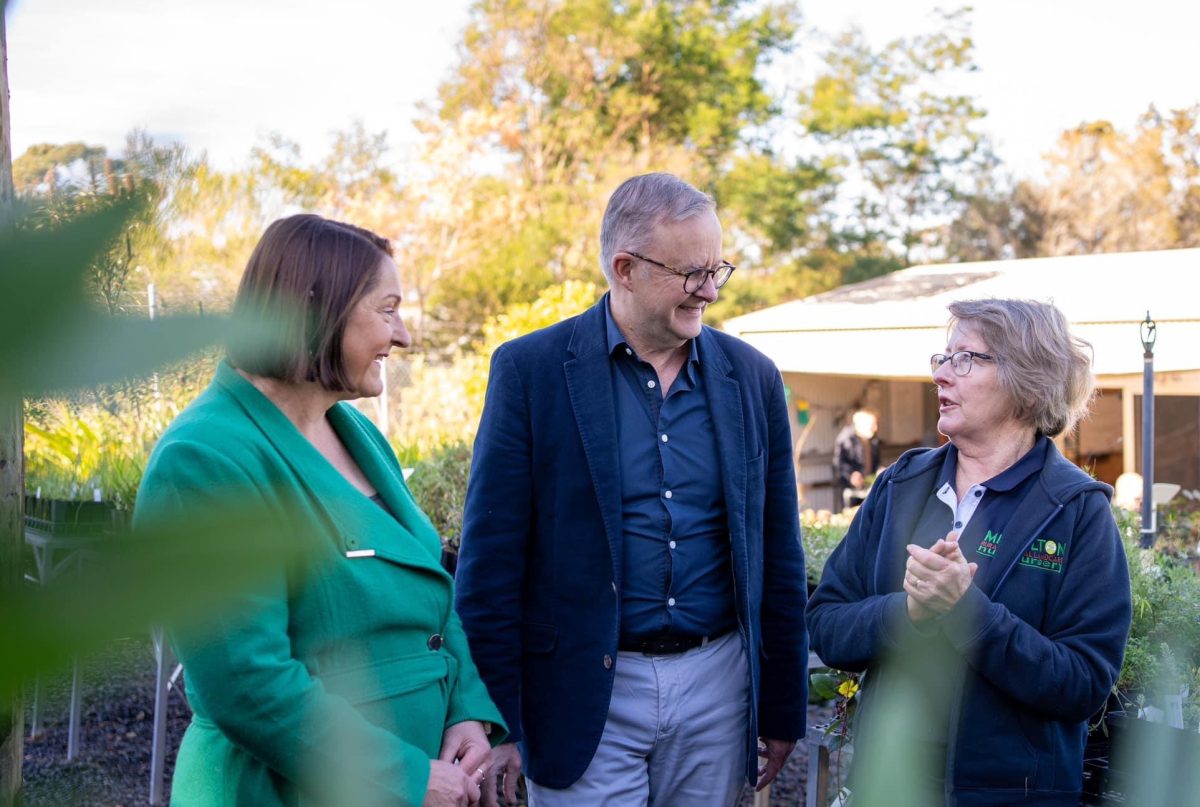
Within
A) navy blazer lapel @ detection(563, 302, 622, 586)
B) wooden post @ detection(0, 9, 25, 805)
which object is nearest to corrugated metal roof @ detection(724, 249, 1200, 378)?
navy blazer lapel @ detection(563, 302, 622, 586)

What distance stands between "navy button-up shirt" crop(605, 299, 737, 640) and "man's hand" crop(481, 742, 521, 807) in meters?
0.36

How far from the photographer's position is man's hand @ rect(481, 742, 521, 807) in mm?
2213

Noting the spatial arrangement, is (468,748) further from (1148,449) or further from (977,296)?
(977,296)

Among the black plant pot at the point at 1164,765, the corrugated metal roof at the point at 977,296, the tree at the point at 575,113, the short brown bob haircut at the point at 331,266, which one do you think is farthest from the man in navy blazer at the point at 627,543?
the tree at the point at 575,113

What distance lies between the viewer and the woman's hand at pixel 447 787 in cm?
182

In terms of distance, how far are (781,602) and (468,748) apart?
96 cm

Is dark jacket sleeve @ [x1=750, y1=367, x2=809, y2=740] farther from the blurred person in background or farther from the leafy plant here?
the blurred person in background

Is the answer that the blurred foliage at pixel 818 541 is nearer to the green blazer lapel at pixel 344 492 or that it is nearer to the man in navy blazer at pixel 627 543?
the man in navy blazer at pixel 627 543

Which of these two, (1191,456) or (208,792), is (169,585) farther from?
(1191,456)

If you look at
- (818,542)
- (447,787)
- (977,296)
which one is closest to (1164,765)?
(447,787)

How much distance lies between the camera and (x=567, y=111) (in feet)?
85.4

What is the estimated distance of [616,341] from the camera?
2545mm

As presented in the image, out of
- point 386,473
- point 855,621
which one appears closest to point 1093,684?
point 855,621

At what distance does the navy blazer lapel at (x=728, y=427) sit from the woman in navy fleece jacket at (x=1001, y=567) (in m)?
0.30
